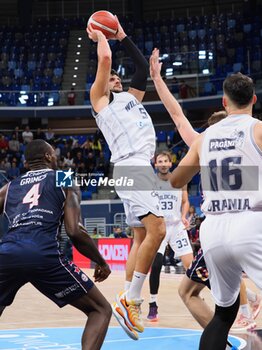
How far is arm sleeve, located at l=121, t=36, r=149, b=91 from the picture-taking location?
6336 mm

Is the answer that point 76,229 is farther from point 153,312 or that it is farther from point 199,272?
point 153,312

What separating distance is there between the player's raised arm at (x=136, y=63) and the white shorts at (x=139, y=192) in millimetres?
727

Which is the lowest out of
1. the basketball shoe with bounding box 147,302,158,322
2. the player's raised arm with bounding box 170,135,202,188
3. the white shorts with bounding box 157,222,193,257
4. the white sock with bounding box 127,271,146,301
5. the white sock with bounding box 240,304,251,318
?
the basketball shoe with bounding box 147,302,158,322

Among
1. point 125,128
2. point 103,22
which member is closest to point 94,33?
point 103,22

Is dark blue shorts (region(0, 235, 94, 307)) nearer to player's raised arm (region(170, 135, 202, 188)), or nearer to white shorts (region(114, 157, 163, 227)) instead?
player's raised arm (region(170, 135, 202, 188))

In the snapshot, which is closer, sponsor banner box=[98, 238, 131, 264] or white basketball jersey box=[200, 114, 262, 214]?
white basketball jersey box=[200, 114, 262, 214]

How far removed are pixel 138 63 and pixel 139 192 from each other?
48.0 inches

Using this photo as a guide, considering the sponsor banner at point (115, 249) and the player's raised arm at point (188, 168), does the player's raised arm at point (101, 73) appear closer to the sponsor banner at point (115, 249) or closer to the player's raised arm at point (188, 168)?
the player's raised arm at point (188, 168)

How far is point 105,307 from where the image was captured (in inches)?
182

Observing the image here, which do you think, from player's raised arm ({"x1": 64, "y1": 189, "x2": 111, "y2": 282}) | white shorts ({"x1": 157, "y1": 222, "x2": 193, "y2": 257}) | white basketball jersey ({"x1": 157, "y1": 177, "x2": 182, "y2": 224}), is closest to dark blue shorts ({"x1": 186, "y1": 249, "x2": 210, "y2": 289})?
player's raised arm ({"x1": 64, "y1": 189, "x2": 111, "y2": 282})

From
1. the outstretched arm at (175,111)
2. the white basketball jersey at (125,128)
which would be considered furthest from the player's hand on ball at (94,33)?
the outstretched arm at (175,111)

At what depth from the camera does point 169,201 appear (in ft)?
30.0

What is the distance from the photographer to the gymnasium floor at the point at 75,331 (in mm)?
6217

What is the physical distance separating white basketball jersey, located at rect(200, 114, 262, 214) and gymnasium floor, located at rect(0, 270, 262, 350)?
7.94ft
